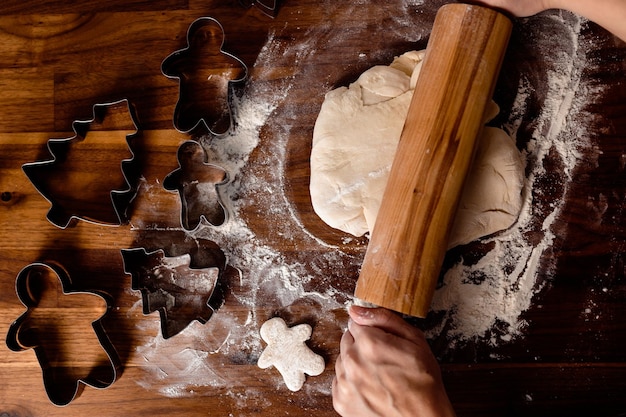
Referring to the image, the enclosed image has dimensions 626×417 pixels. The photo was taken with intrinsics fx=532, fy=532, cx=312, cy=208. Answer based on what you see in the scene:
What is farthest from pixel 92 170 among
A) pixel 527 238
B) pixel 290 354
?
pixel 527 238

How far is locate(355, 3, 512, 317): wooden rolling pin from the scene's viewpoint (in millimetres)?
1203

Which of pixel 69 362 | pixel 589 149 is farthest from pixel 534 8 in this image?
pixel 69 362

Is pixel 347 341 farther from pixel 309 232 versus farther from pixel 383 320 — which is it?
pixel 309 232

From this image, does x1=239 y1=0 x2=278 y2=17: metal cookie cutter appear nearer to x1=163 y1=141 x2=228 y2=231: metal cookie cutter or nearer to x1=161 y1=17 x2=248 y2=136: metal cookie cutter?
x1=161 y1=17 x2=248 y2=136: metal cookie cutter

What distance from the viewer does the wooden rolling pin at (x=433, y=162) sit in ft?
3.95

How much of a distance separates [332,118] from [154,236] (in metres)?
0.58

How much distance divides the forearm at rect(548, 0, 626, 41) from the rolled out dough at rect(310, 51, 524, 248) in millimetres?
303

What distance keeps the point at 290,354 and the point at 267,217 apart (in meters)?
0.37

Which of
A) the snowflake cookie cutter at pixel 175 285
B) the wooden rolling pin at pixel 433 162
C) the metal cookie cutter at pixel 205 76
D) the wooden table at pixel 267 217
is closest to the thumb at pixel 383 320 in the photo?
the wooden rolling pin at pixel 433 162

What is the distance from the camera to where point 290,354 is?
141 cm

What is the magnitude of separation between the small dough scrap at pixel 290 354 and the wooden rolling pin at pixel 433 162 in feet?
0.90

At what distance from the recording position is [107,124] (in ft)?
4.87

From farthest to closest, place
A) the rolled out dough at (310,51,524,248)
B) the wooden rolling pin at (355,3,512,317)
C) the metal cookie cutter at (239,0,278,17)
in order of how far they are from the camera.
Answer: the metal cookie cutter at (239,0,278,17)
the rolled out dough at (310,51,524,248)
the wooden rolling pin at (355,3,512,317)

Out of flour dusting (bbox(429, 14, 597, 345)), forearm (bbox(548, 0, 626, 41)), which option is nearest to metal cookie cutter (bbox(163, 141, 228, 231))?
flour dusting (bbox(429, 14, 597, 345))
